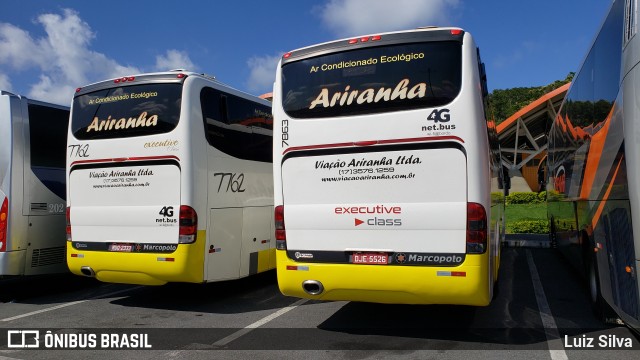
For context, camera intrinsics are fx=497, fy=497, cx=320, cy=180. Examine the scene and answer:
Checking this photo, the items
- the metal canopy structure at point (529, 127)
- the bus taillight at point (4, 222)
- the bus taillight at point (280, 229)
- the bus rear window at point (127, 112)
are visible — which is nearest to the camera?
the bus taillight at point (280, 229)

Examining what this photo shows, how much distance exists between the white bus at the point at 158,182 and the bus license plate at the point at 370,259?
2637 millimetres

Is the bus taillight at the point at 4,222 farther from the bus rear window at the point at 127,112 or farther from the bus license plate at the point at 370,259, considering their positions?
the bus license plate at the point at 370,259

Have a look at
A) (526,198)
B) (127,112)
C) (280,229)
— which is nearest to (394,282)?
(280,229)

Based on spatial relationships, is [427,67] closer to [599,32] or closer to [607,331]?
[599,32]

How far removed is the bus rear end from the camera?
7043 mm

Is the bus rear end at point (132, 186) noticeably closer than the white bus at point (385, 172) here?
No

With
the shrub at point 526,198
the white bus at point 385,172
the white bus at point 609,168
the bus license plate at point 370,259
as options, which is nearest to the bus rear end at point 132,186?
the white bus at point 385,172

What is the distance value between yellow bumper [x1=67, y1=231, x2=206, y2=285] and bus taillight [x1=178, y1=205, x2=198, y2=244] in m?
0.08

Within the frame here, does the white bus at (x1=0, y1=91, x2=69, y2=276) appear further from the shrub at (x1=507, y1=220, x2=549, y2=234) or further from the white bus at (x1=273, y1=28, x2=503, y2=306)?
the shrub at (x1=507, y1=220, x2=549, y2=234)

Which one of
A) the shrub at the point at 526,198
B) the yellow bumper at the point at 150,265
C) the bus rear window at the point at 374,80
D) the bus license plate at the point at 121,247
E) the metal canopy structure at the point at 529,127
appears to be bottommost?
the yellow bumper at the point at 150,265

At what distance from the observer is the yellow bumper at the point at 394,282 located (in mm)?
5078

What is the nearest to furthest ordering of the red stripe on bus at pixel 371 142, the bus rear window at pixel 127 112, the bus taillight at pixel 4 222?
the red stripe on bus at pixel 371 142, the bus rear window at pixel 127 112, the bus taillight at pixel 4 222

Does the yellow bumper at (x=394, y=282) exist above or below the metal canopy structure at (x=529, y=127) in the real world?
below

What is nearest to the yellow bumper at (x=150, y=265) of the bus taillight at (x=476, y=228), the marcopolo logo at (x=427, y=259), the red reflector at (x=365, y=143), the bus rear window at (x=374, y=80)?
the bus rear window at (x=374, y=80)
